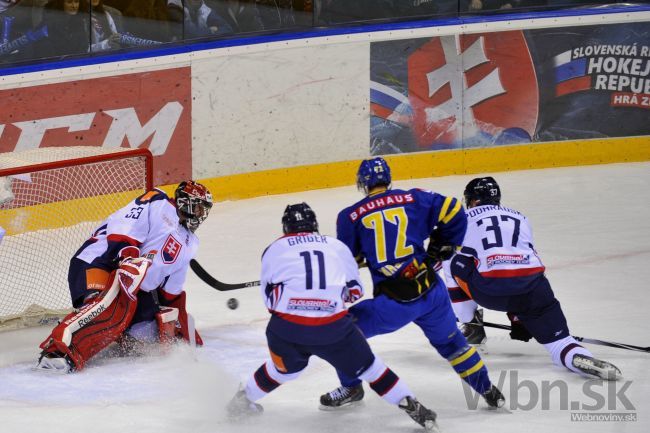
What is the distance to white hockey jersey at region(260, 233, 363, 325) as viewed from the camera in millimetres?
4066

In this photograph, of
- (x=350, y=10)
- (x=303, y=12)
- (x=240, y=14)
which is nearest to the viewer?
(x=240, y=14)

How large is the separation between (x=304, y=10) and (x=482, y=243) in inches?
159

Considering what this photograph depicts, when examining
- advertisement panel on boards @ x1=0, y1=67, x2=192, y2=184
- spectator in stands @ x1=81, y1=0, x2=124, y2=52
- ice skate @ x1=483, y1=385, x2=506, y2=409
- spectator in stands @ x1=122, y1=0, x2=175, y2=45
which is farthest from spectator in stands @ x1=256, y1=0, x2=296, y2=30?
ice skate @ x1=483, y1=385, x2=506, y2=409

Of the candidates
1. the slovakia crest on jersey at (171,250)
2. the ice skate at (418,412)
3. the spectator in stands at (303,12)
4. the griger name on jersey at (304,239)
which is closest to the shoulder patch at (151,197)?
the slovakia crest on jersey at (171,250)

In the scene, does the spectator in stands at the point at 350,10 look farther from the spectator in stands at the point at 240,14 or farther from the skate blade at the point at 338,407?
the skate blade at the point at 338,407

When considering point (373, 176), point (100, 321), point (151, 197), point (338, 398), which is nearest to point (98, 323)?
point (100, 321)

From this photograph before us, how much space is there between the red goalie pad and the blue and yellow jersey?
3.83ft

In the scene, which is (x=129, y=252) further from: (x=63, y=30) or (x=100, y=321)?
(x=63, y=30)

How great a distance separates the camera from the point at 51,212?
21.5ft

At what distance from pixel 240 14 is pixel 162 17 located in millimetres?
604

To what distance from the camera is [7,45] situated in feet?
25.0

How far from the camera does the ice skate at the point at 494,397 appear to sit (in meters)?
4.43

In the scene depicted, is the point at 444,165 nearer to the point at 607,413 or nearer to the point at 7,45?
the point at 7,45

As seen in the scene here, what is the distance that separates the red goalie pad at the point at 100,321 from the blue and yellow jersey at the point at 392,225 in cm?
117
